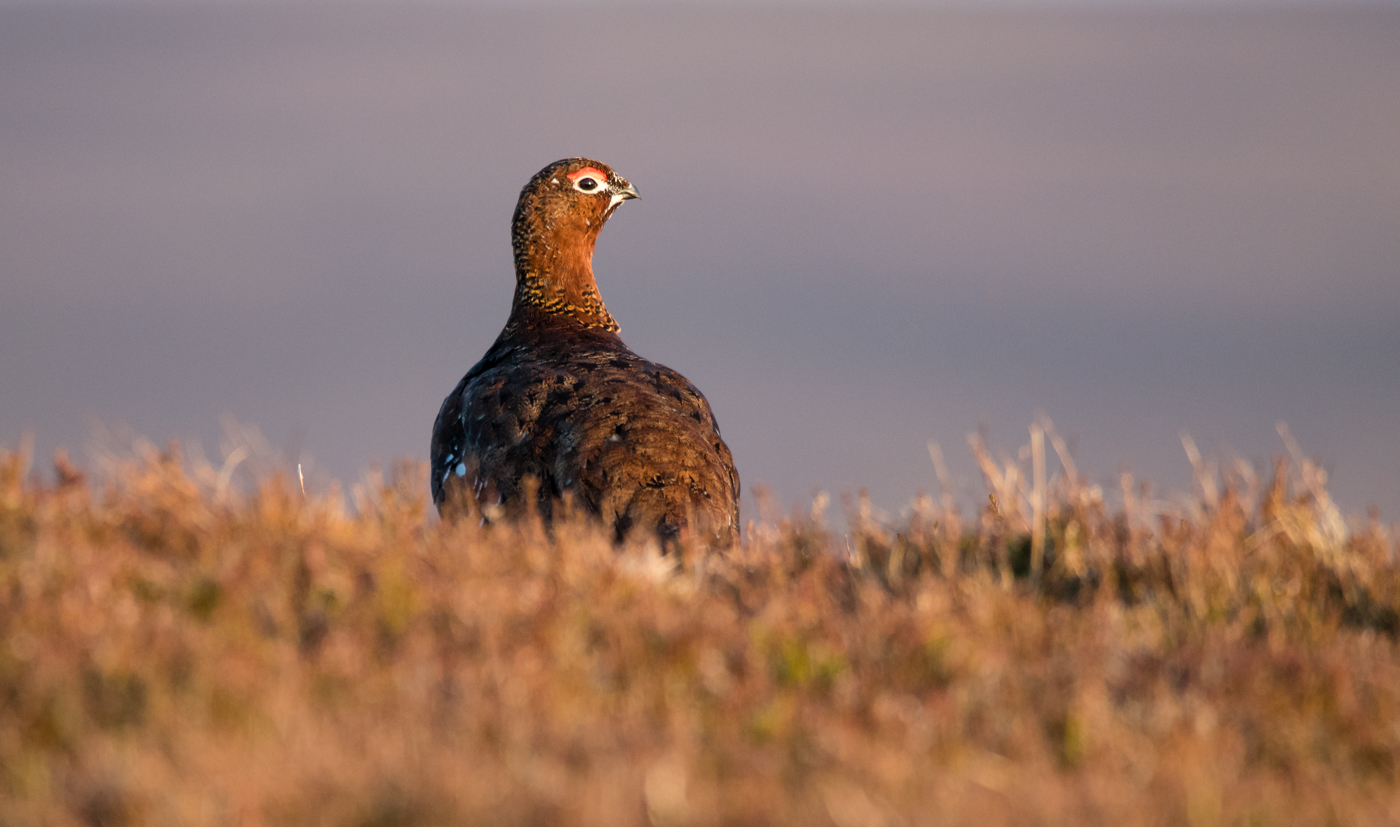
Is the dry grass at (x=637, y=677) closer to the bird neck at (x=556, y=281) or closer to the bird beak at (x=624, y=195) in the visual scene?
the bird neck at (x=556, y=281)

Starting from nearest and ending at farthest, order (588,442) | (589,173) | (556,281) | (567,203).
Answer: (588,442), (556,281), (567,203), (589,173)

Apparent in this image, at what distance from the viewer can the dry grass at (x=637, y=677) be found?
301 cm

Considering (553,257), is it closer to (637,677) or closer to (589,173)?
(589,173)

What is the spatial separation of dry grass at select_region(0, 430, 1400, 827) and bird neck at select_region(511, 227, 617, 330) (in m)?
3.98

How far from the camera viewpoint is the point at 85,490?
17.6ft

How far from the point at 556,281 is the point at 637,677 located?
610 cm

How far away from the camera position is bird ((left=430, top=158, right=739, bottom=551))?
696cm

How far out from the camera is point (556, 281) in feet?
31.7

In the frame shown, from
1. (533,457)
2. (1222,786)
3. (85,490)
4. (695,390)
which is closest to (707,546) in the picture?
(533,457)

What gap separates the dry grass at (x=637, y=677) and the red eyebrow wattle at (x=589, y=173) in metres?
4.86

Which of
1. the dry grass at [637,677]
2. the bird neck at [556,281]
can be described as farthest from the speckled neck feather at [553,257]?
the dry grass at [637,677]

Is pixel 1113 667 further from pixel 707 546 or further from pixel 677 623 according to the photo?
pixel 707 546

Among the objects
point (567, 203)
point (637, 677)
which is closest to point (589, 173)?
point (567, 203)

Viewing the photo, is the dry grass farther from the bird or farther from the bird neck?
the bird neck
